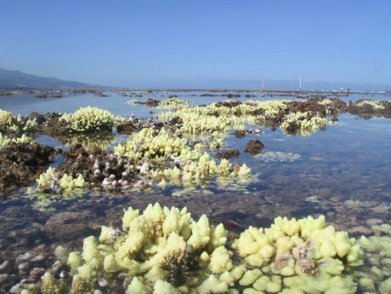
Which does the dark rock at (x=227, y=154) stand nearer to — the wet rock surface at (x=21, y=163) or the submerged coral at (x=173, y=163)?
the submerged coral at (x=173, y=163)

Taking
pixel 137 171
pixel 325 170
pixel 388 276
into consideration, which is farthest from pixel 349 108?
pixel 388 276

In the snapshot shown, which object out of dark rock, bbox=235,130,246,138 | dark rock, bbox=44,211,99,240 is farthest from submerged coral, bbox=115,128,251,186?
dark rock, bbox=235,130,246,138

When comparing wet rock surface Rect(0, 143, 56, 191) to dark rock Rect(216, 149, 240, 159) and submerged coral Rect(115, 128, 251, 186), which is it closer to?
submerged coral Rect(115, 128, 251, 186)

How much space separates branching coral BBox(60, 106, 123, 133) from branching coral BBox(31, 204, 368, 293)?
1388 cm

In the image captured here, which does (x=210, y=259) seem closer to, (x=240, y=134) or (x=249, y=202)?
(x=249, y=202)

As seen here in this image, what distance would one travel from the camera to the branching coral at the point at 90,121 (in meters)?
19.4

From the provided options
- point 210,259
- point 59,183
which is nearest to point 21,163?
point 59,183

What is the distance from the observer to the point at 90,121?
19359 millimetres

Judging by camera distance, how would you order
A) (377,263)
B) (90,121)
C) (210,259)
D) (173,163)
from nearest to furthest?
(210,259) < (377,263) < (173,163) < (90,121)

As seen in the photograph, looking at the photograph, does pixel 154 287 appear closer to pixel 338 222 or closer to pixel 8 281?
pixel 8 281

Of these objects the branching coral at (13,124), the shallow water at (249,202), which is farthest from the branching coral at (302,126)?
the branching coral at (13,124)

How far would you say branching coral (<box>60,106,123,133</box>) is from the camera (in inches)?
762

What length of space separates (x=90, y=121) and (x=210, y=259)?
48.7 feet

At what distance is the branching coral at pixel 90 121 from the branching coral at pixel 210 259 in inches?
547
